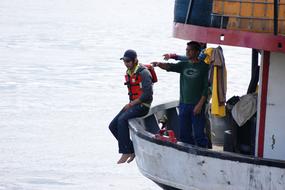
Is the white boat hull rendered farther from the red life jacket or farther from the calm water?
the calm water

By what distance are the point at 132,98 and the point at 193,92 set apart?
0.92 metres

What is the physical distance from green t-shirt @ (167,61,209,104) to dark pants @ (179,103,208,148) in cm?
10

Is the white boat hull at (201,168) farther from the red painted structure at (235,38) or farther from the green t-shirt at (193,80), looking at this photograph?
the red painted structure at (235,38)

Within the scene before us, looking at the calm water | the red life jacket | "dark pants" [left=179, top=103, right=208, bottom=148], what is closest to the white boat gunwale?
the red life jacket

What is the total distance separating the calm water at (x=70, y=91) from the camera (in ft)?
52.2

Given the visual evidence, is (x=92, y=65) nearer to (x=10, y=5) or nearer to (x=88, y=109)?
(x=88, y=109)

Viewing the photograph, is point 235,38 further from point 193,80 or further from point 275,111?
point 193,80

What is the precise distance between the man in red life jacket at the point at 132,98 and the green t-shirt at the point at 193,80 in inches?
18.8

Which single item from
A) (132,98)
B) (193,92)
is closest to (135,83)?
(132,98)

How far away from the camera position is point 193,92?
10.3 metres

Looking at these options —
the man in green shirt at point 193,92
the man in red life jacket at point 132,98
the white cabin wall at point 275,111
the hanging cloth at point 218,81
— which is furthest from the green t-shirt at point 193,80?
the white cabin wall at point 275,111

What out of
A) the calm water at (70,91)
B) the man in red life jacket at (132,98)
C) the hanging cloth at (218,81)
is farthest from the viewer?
the calm water at (70,91)

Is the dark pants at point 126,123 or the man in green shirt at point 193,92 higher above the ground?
the man in green shirt at point 193,92

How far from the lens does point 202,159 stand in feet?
31.4
